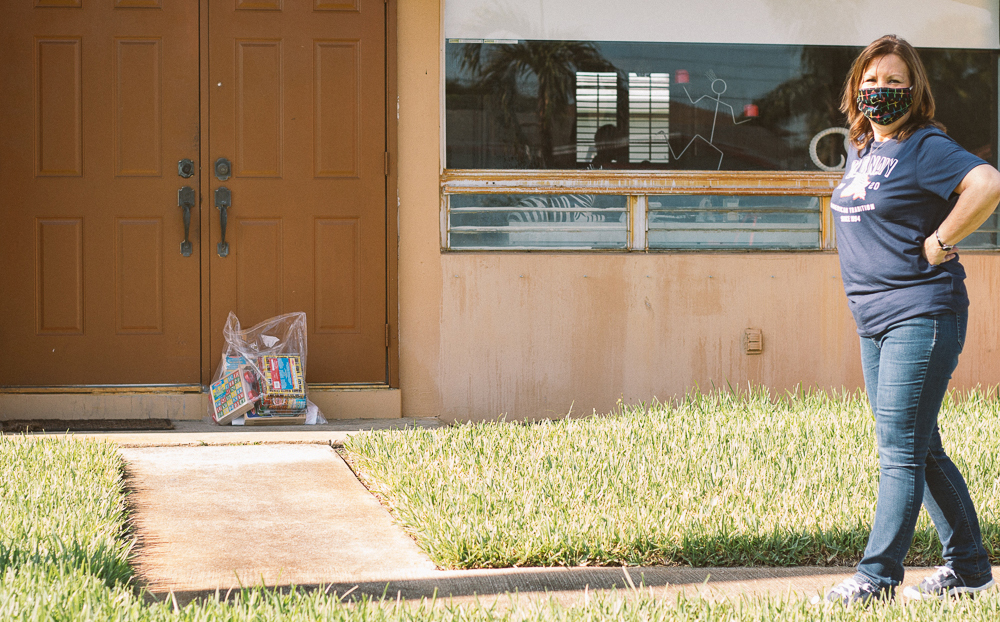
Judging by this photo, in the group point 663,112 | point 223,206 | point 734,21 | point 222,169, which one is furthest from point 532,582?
point 734,21

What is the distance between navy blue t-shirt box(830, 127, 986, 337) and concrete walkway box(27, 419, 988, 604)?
0.91 metres

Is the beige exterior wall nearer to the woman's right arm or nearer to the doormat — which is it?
the doormat

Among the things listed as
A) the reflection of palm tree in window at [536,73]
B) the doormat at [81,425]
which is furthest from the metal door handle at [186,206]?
the reflection of palm tree in window at [536,73]

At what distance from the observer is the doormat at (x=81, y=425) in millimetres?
5871

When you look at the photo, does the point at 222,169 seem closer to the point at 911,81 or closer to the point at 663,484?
the point at 663,484

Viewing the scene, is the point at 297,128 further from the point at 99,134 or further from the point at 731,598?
the point at 731,598

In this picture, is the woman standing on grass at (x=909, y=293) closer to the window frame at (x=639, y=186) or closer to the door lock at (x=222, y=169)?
the window frame at (x=639, y=186)

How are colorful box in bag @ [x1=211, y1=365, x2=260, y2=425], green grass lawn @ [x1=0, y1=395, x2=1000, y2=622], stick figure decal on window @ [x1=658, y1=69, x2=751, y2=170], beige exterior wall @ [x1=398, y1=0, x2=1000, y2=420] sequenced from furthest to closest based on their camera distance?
stick figure decal on window @ [x1=658, y1=69, x2=751, y2=170], beige exterior wall @ [x1=398, y1=0, x2=1000, y2=420], colorful box in bag @ [x1=211, y1=365, x2=260, y2=425], green grass lawn @ [x1=0, y1=395, x2=1000, y2=622]

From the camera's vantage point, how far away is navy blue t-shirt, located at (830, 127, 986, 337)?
2.90m

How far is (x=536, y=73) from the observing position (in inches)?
260

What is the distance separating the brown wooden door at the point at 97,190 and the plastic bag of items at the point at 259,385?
32 cm

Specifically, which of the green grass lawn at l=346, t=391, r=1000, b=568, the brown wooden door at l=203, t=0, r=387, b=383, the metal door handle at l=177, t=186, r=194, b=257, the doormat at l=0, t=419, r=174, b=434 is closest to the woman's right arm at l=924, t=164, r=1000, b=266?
the green grass lawn at l=346, t=391, r=1000, b=568

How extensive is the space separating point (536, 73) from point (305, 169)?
63.6 inches

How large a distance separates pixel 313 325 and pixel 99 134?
1770mm
